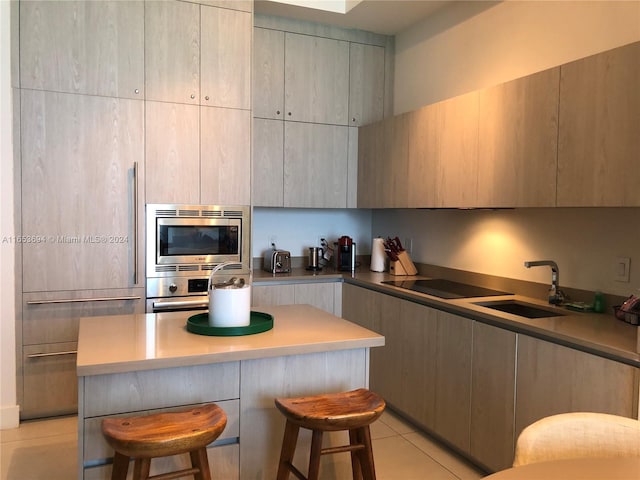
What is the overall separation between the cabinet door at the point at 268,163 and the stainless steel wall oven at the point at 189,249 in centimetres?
38

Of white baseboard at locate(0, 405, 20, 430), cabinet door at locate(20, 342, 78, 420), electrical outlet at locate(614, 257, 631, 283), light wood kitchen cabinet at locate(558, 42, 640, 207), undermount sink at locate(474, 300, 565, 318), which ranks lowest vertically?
white baseboard at locate(0, 405, 20, 430)

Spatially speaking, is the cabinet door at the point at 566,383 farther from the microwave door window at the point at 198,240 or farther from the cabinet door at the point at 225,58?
the cabinet door at the point at 225,58

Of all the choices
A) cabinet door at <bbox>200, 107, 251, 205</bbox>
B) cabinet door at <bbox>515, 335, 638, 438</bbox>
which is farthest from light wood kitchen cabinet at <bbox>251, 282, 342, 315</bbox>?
cabinet door at <bbox>515, 335, 638, 438</bbox>

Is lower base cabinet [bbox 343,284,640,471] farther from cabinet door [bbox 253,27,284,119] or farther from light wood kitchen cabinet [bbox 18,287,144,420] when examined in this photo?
light wood kitchen cabinet [bbox 18,287,144,420]

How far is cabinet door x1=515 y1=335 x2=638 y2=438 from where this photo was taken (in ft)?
6.31

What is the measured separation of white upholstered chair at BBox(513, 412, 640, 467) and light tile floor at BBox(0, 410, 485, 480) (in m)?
1.38

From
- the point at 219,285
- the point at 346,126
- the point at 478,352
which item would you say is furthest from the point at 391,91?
the point at 219,285

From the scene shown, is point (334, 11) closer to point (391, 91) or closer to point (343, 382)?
point (391, 91)

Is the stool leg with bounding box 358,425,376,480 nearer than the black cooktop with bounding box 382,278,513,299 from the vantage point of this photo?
Yes

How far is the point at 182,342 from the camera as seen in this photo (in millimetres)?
1955

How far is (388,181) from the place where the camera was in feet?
12.5

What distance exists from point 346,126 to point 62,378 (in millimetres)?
2668

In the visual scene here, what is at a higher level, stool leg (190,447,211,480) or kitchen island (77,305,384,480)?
kitchen island (77,305,384,480)

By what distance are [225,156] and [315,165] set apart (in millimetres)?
827
